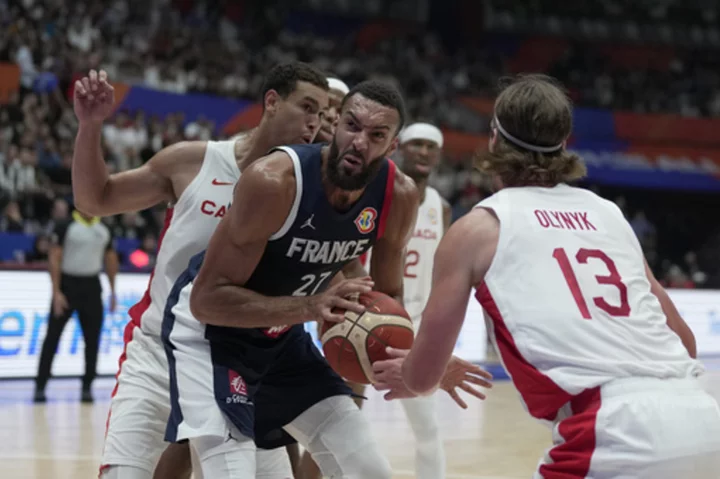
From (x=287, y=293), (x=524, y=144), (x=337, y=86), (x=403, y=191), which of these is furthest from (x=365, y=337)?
(x=337, y=86)

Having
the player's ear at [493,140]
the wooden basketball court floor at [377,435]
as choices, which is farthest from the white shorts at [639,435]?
the wooden basketball court floor at [377,435]

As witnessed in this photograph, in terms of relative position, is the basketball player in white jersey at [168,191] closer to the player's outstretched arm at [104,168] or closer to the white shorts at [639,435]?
the player's outstretched arm at [104,168]

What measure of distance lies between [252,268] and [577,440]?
1.39 m

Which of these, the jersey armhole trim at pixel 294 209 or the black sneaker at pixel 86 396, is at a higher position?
the jersey armhole trim at pixel 294 209

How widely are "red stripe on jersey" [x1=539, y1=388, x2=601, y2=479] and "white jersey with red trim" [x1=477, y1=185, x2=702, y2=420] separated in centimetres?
4

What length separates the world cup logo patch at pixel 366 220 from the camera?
3684mm

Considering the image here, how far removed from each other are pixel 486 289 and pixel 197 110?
15.5 m

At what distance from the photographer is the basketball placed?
3.51 meters

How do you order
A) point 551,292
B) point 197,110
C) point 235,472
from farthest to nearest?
point 197,110, point 235,472, point 551,292

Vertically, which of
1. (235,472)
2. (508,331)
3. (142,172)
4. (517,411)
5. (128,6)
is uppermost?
(508,331)

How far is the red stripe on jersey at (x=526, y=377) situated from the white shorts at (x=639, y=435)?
0.06 metres

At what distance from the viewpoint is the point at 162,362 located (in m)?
3.92

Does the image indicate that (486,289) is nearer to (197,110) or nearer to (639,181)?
(197,110)

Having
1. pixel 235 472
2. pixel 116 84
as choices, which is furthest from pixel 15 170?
pixel 235 472
